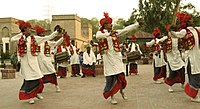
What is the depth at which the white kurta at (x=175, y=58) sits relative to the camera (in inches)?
378

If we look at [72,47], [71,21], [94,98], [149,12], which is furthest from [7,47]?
[94,98]

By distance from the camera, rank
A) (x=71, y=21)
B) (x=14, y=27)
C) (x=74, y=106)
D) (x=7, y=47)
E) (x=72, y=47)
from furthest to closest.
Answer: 1. (x=14, y=27)
2. (x=7, y=47)
3. (x=71, y=21)
4. (x=72, y=47)
5. (x=74, y=106)

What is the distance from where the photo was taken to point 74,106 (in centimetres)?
772

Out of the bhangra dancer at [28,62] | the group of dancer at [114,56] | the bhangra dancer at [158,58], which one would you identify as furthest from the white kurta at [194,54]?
the bhangra dancer at [158,58]

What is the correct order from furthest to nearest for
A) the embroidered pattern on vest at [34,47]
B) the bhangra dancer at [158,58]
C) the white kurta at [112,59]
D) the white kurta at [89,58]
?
1. the white kurta at [89,58]
2. the bhangra dancer at [158,58]
3. the embroidered pattern on vest at [34,47]
4. the white kurta at [112,59]

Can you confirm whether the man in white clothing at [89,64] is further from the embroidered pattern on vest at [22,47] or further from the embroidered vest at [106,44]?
the embroidered vest at [106,44]

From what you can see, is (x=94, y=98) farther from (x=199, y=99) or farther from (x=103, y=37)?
(x=199, y=99)

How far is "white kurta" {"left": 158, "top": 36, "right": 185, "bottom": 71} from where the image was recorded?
959cm

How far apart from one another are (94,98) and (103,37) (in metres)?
1.90

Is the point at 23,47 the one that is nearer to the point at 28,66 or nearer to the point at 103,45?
the point at 28,66

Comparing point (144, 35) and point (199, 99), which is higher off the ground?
point (144, 35)

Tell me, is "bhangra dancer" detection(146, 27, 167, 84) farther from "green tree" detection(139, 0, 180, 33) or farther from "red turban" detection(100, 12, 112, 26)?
"green tree" detection(139, 0, 180, 33)

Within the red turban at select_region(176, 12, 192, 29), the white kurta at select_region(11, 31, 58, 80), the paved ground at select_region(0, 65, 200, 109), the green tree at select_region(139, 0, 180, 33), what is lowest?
the paved ground at select_region(0, 65, 200, 109)

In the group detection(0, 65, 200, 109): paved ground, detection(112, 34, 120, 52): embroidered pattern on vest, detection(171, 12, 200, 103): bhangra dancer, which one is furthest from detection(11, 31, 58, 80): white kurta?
detection(171, 12, 200, 103): bhangra dancer
